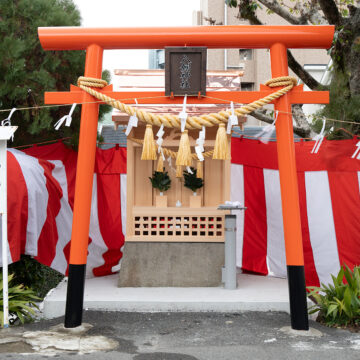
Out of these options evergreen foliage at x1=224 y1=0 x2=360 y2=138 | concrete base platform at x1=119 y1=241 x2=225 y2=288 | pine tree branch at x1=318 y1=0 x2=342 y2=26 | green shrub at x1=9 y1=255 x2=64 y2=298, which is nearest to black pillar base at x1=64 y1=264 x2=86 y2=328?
green shrub at x1=9 y1=255 x2=64 y2=298

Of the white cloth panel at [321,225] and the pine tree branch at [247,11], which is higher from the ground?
the pine tree branch at [247,11]

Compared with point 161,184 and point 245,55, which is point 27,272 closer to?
point 161,184

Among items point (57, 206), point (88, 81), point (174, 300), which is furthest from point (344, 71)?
point (57, 206)

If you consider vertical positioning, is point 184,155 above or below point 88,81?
below

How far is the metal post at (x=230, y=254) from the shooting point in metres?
6.48

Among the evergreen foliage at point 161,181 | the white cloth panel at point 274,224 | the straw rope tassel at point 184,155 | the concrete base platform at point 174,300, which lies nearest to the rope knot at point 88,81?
the straw rope tassel at point 184,155

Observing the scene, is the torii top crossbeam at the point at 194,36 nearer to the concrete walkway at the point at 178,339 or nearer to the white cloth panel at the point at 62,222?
the white cloth panel at the point at 62,222

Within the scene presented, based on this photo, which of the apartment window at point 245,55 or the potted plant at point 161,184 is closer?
the potted plant at point 161,184

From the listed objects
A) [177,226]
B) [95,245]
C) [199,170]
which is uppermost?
[199,170]

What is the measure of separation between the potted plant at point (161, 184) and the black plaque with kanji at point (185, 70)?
223cm

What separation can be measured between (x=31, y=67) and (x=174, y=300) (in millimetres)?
4327

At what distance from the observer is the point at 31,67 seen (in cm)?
761

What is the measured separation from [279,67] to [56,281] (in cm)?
565

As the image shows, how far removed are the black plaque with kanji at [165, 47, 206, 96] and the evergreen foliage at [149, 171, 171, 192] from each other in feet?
7.31
